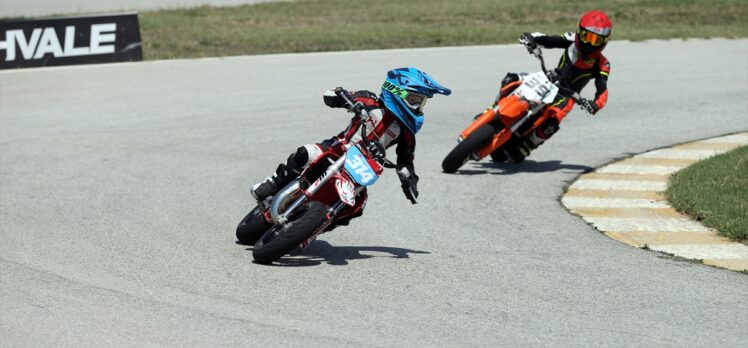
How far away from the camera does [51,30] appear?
19922mm

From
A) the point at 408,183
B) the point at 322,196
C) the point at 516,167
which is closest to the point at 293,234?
the point at 322,196

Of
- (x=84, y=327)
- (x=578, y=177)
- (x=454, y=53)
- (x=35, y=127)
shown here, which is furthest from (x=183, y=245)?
(x=454, y=53)

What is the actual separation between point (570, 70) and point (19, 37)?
1040 centimetres

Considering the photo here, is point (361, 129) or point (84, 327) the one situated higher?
point (361, 129)

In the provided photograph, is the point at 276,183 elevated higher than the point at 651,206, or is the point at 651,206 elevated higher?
the point at 276,183

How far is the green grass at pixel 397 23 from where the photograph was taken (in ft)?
77.7

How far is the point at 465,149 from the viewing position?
1331cm

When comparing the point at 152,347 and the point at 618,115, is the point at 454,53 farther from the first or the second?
the point at 152,347

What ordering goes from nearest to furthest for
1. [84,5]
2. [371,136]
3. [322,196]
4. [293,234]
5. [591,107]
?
[293,234] → [322,196] → [371,136] → [591,107] → [84,5]

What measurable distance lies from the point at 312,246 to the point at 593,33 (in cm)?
540

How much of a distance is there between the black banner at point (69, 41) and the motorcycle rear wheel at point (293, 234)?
12.4 m

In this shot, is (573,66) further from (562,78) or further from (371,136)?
(371,136)

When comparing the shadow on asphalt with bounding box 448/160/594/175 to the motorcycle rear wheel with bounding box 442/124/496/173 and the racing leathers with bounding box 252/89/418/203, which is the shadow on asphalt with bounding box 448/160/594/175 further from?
the racing leathers with bounding box 252/89/418/203

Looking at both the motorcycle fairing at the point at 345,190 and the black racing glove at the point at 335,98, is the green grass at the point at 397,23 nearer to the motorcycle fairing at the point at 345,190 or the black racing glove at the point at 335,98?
the black racing glove at the point at 335,98
